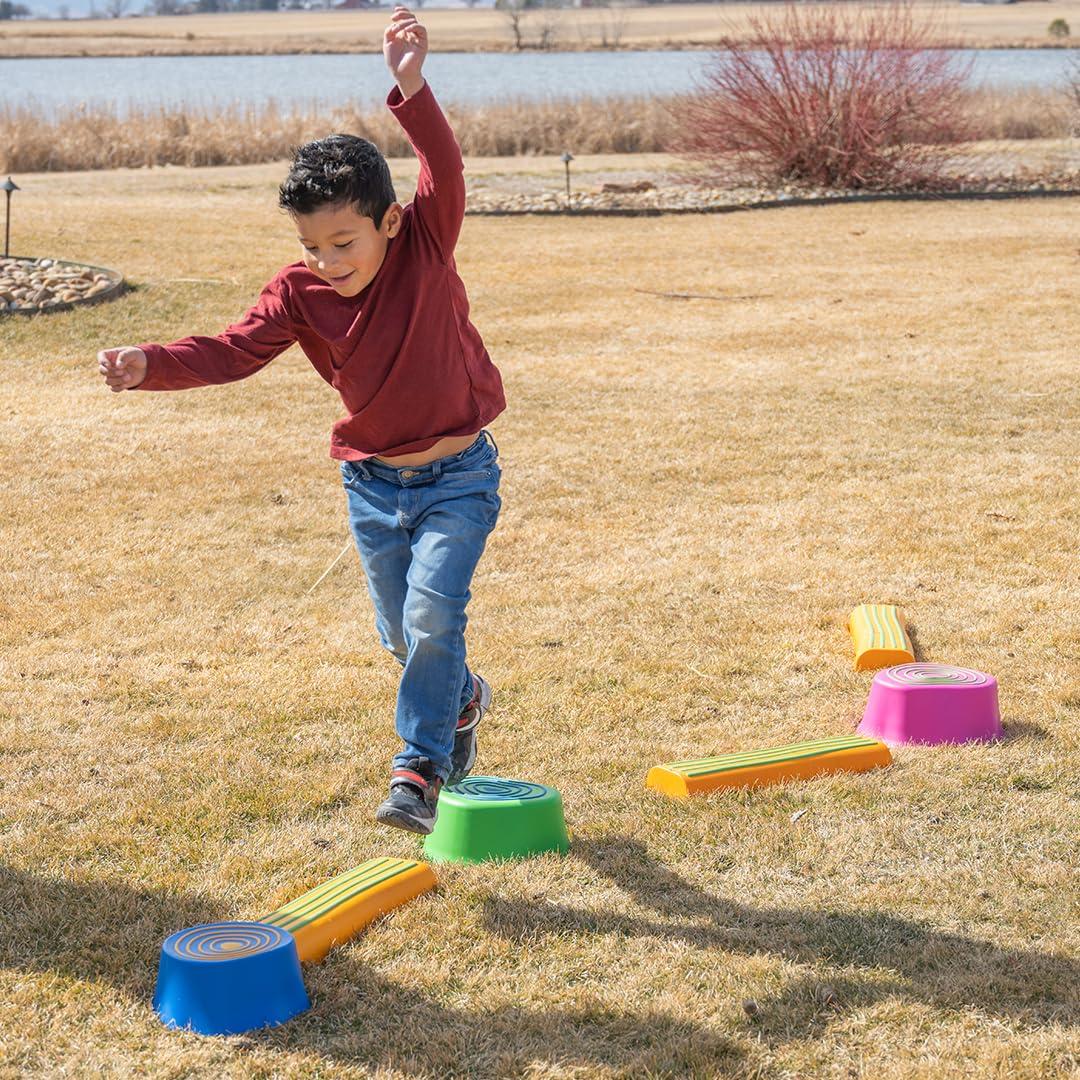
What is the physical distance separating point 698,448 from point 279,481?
231cm

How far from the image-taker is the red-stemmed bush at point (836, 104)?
63.7 feet

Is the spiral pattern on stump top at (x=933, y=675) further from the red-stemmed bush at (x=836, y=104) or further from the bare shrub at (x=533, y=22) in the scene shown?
the bare shrub at (x=533, y=22)

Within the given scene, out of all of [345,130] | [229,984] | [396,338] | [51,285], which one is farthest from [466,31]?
[229,984]

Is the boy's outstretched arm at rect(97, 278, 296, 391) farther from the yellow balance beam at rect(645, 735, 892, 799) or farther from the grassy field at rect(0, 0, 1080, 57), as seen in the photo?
the grassy field at rect(0, 0, 1080, 57)

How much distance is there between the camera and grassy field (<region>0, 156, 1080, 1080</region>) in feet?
10.1

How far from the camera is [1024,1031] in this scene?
2.97 m

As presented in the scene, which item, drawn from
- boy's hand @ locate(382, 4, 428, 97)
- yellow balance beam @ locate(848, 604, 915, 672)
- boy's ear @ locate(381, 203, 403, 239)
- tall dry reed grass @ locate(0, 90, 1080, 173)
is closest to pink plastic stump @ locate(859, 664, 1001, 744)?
yellow balance beam @ locate(848, 604, 915, 672)

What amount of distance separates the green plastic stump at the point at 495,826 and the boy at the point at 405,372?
17 centimetres

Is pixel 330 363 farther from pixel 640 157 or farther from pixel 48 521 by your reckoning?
pixel 640 157

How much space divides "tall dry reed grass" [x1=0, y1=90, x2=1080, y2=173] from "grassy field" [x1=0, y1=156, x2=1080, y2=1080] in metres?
13.2

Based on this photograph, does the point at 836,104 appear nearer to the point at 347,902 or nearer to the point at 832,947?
the point at 832,947

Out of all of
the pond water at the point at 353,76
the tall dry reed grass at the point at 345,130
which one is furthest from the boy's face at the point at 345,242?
the pond water at the point at 353,76

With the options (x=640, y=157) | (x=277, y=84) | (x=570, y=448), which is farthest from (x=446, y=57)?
(x=570, y=448)

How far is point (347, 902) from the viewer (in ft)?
11.2
